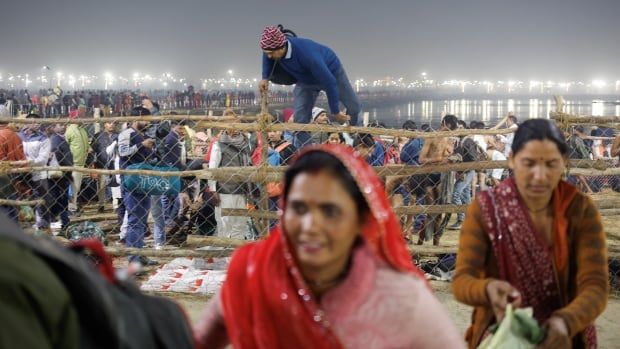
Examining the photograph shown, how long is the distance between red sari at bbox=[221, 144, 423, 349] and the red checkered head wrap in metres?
3.89

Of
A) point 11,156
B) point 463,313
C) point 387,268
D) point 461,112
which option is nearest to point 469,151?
point 463,313

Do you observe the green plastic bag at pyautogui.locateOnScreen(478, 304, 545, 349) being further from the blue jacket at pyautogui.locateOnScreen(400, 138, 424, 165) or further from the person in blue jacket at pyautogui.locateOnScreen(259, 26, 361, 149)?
the blue jacket at pyautogui.locateOnScreen(400, 138, 424, 165)

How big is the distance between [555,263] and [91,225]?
610 centimetres

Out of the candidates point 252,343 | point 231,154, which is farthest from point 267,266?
point 231,154

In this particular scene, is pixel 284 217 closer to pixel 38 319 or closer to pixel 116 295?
pixel 116 295

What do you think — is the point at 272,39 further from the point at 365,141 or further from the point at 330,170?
the point at 330,170

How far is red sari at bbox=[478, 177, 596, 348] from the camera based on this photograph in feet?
7.79

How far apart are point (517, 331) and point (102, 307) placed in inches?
63.1

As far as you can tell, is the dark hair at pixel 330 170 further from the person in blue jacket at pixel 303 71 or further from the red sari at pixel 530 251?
the person in blue jacket at pixel 303 71

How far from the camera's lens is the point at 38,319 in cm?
99

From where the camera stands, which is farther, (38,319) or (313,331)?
(313,331)

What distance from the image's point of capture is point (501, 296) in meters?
2.26

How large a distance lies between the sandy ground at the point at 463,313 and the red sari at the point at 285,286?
144 inches

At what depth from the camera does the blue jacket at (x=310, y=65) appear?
5.77 metres
